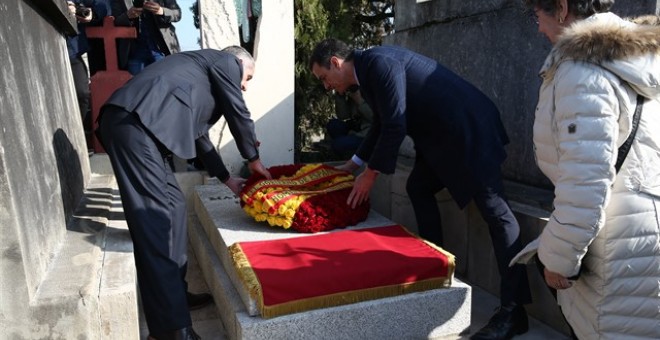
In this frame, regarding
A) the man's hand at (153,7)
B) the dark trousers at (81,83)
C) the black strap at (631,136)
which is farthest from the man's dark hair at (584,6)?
the dark trousers at (81,83)

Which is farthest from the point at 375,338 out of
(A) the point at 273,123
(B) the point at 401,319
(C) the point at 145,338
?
(A) the point at 273,123

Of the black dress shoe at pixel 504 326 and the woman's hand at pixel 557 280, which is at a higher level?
the woman's hand at pixel 557 280

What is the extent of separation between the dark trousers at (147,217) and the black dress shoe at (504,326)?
1.61 meters

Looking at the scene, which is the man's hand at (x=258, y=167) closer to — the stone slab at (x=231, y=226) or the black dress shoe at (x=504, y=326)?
the stone slab at (x=231, y=226)

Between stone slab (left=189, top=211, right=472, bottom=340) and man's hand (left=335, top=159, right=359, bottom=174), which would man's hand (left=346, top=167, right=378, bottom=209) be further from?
stone slab (left=189, top=211, right=472, bottom=340)

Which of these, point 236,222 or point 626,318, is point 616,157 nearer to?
point 626,318

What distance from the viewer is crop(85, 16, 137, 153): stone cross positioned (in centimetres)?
505

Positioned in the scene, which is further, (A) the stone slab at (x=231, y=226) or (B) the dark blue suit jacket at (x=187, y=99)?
(A) the stone slab at (x=231, y=226)

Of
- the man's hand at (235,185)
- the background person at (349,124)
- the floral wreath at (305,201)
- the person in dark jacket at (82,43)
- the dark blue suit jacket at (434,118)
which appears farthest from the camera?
the background person at (349,124)

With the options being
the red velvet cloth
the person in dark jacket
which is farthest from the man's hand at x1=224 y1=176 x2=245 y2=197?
the person in dark jacket

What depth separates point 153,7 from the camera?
513 centimetres

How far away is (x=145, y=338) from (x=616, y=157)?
2.55 m

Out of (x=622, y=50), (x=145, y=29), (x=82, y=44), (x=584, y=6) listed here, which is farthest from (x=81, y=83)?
(x=622, y=50)

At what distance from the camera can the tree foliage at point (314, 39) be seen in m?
6.73
